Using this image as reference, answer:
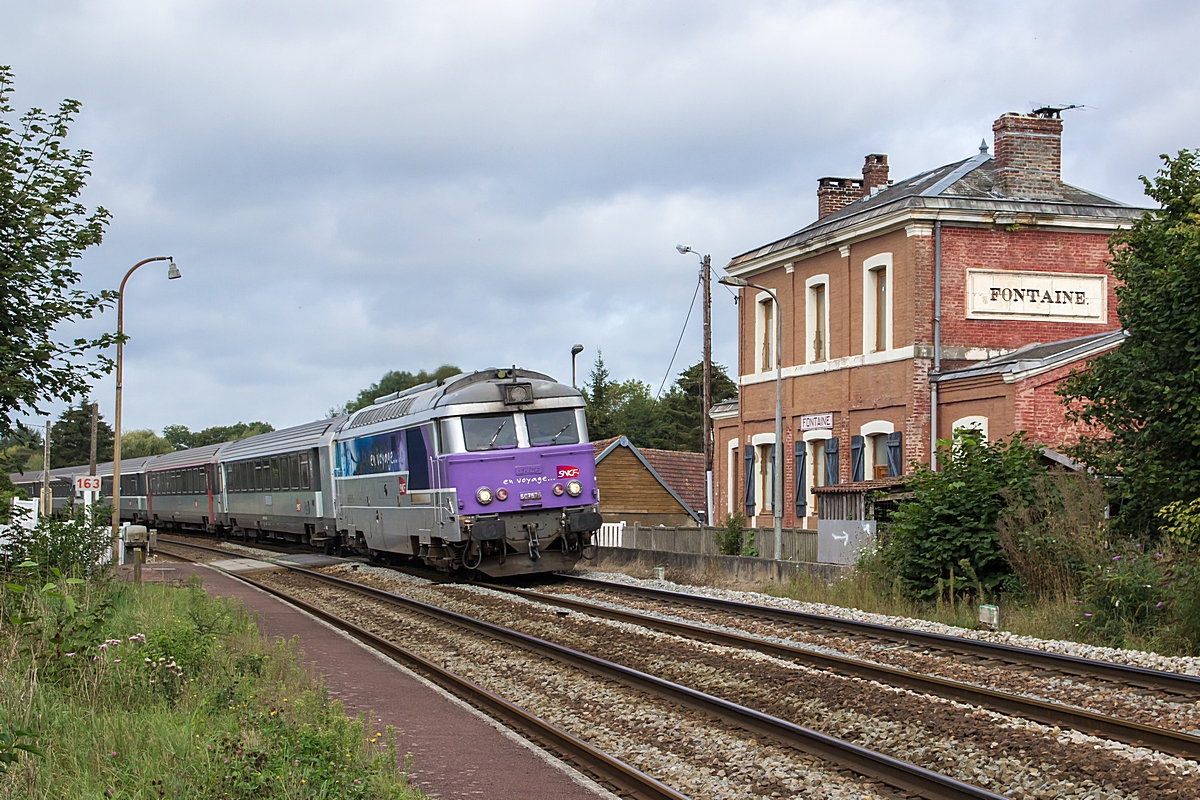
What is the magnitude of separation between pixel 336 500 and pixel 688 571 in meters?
9.68

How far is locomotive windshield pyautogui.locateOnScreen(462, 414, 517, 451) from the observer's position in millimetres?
21188

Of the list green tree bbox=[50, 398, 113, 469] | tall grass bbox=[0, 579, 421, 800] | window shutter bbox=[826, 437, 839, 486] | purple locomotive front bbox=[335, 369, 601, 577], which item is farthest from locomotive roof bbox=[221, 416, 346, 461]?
green tree bbox=[50, 398, 113, 469]

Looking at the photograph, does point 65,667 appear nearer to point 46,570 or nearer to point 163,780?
point 163,780

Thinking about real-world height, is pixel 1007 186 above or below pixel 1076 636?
above

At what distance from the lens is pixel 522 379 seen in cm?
2236

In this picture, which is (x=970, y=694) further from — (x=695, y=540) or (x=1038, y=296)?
(x=1038, y=296)

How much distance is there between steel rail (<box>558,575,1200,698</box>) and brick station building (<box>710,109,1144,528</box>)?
9464 mm

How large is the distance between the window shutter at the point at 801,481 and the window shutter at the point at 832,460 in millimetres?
1158

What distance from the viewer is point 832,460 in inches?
1187

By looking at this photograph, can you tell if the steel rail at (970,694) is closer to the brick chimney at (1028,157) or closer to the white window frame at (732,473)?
the brick chimney at (1028,157)

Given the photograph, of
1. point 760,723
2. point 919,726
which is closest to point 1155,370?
point 919,726

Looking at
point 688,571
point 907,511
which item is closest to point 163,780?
point 907,511

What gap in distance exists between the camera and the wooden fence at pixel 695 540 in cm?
2477

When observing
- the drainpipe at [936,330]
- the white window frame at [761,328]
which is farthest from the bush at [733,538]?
the white window frame at [761,328]
